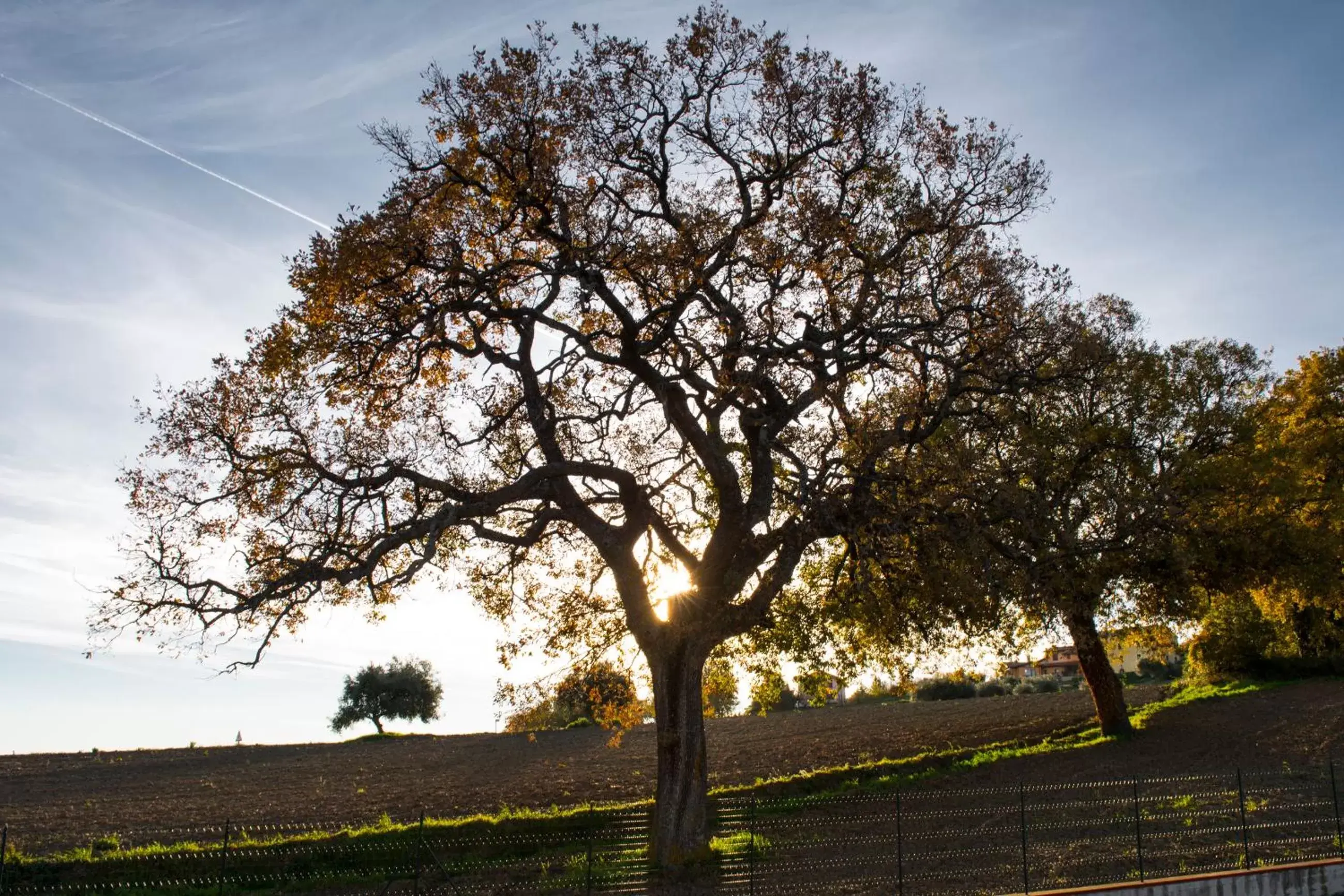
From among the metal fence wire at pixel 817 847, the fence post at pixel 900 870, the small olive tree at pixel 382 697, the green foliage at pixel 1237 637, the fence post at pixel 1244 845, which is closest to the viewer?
the fence post at pixel 900 870

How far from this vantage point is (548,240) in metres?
18.2

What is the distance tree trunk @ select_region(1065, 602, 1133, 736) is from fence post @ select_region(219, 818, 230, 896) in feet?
80.7

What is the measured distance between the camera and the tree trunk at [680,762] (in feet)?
56.3

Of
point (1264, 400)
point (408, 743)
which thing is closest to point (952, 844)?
point (1264, 400)

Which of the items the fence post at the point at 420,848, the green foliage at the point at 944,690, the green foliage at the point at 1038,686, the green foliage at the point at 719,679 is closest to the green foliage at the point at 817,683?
the green foliage at the point at 719,679

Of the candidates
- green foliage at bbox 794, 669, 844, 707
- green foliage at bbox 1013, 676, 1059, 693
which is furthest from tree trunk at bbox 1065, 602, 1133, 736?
green foliage at bbox 1013, 676, 1059, 693

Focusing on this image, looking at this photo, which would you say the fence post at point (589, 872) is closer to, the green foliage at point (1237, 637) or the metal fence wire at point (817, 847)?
A: the metal fence wire at point (817, 847)

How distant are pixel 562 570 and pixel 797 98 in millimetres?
11504

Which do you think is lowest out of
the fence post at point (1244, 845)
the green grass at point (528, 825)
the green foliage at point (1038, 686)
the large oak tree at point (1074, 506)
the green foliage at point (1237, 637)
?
the green foliage at point (1038, 686)

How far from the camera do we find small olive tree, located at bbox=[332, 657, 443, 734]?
8325 centimetres

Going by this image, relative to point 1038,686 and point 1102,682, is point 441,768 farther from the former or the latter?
point 1038,686

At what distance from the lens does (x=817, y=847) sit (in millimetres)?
19094

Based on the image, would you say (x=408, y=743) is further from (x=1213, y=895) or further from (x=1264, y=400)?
(x=1213, y=895)

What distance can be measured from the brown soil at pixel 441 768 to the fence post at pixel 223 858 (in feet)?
20.9
